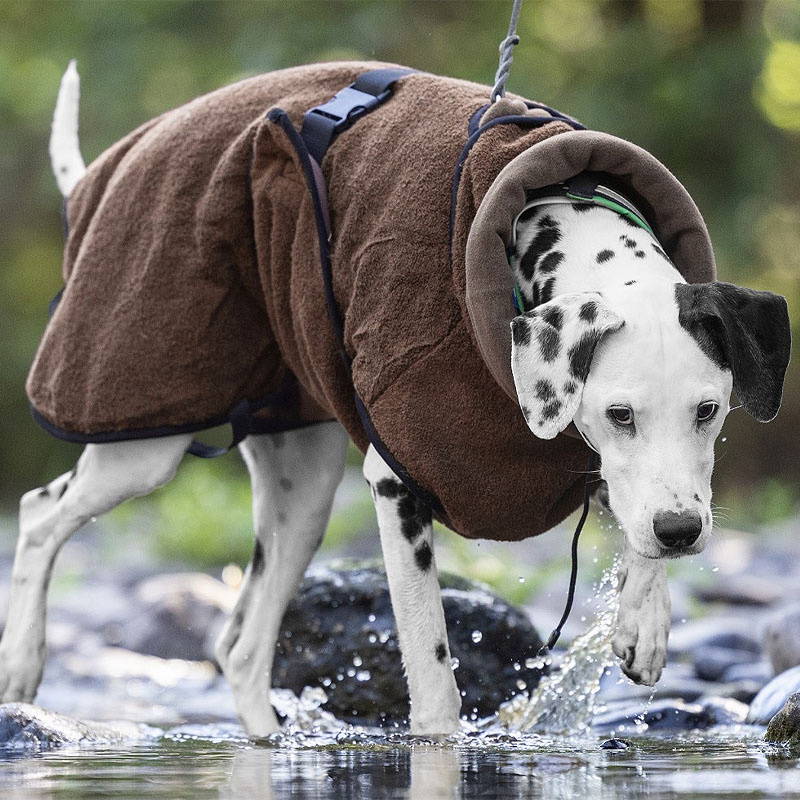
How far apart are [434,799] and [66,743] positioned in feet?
5.19

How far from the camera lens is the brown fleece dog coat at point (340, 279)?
3.72 meters

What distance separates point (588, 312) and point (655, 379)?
0.77ft

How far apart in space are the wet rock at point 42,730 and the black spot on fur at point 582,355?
5.96 feet

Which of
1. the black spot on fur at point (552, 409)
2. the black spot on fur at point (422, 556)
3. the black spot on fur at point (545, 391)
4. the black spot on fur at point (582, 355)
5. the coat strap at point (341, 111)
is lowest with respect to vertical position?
the black spot on fur at point (422, 556)

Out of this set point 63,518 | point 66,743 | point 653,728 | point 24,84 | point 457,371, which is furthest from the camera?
point 24,84

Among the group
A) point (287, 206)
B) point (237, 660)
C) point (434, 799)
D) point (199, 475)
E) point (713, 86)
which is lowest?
point (434, 799)

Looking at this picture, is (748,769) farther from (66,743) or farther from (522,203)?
(66,743)

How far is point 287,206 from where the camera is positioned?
4188 millimetres

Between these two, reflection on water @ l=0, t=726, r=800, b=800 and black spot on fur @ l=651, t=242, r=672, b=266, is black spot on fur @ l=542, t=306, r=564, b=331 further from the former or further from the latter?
reflection on water @ l=0, t=726, r=800, b=800

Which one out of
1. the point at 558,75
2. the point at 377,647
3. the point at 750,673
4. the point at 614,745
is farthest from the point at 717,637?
the point at 558,75

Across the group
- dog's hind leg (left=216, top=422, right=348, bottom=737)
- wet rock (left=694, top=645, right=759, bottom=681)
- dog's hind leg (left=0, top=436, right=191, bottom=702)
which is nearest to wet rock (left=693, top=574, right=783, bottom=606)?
wet rock (left=694, top=645, right=759, bottom=681)

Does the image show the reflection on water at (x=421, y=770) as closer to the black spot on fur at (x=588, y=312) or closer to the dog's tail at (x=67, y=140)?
the black spot on fur at (x=588, y=312)

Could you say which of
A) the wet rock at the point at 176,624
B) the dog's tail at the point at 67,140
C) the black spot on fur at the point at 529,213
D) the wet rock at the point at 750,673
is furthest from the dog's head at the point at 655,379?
the wet rock at the point at 176,624

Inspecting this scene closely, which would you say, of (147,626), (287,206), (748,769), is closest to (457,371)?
(287,206)
